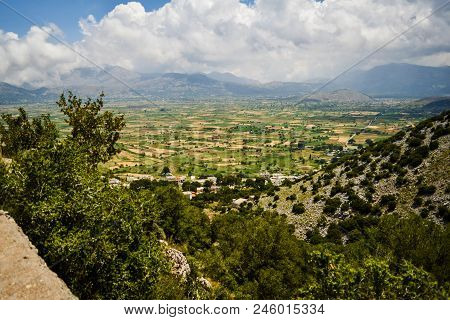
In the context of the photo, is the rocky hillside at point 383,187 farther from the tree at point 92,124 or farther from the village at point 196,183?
the tree at point 92,124

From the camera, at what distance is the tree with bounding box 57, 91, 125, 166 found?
26.1m

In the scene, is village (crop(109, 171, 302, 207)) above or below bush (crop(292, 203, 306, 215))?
below

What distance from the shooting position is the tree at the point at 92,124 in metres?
26.1

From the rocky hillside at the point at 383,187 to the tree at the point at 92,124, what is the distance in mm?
32080

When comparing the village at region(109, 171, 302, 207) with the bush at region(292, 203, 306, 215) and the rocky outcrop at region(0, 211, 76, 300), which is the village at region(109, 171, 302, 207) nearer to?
the bush at region(292, 203, 306, 215)

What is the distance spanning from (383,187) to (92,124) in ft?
140

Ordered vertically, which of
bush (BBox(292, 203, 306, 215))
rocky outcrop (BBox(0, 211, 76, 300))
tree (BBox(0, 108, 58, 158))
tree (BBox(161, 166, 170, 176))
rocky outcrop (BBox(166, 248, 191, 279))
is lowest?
tree (BBox(161, 166, 170, 176))

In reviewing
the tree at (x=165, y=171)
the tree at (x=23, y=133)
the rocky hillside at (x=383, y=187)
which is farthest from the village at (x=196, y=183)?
the tree at (x=23, y=133)

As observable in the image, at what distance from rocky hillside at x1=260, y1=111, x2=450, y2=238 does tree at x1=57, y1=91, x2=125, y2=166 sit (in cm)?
3208

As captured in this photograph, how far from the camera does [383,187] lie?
163 feet

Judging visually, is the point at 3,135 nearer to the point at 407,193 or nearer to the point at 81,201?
the point at 81,201

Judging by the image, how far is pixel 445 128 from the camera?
53.6m

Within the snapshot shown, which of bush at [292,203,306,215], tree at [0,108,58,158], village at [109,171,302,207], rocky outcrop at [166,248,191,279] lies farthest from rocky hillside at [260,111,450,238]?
tree at [0,108,58,158]

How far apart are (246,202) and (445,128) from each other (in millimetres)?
37799
